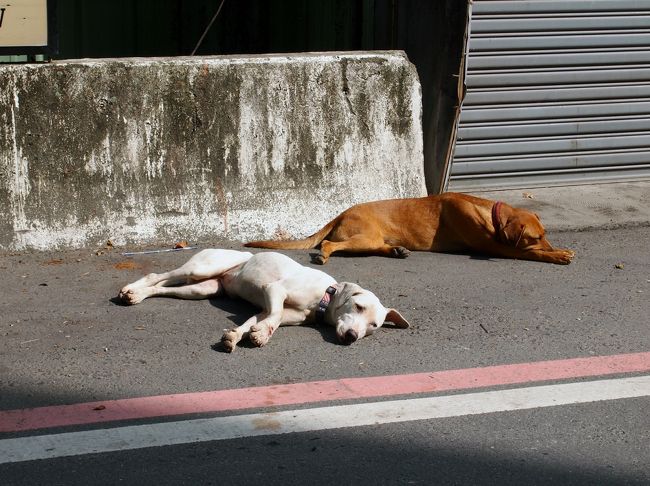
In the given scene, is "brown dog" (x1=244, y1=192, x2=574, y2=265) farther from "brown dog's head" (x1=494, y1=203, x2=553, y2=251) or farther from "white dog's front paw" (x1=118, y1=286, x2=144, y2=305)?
Result: "white dog's front paw" (x1=118, y1=286, x2=144, y2=305)

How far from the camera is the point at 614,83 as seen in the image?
9.85 meters

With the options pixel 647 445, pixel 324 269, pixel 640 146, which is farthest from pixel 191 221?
pixel 640 146

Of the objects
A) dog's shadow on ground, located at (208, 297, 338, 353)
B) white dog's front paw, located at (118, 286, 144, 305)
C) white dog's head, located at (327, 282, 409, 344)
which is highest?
white dog's head, located at (327, 282, 409, 344)

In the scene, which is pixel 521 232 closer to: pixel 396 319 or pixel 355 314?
pixel 396 319

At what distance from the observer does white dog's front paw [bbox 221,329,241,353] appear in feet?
17.7

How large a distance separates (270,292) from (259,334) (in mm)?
419

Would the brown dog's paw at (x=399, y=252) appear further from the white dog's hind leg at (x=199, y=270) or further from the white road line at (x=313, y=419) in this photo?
the white road line at (x=313, y=419)

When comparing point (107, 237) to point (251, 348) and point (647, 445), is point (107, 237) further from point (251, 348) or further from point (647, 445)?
point (647, 445)

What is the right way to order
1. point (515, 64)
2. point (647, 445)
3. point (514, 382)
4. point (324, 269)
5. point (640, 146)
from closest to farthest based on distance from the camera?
point (647, 445) → point (514, 382) → point (324, 269) → point (515, 64) → point (640, 146)

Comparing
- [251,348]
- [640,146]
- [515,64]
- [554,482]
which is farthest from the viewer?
[640,146]

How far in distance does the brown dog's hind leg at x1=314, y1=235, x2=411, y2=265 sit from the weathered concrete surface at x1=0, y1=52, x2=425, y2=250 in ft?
1.62

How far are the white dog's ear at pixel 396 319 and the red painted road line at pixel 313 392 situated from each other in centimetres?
Answer: 61

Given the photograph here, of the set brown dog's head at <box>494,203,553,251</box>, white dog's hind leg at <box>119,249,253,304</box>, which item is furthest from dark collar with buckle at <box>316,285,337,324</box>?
brown dog's head at <box>494,203,553,251</box>

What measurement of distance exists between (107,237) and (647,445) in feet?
13.8
